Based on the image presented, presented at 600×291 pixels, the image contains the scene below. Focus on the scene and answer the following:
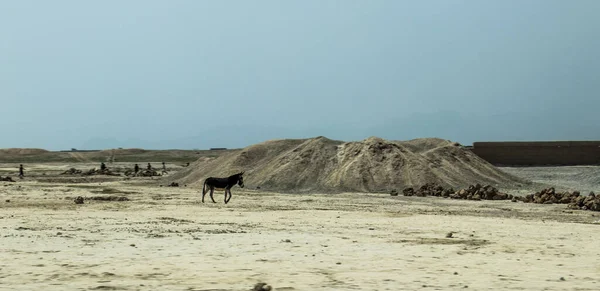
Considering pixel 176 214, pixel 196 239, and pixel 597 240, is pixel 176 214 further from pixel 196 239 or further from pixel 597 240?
pixel 597 240

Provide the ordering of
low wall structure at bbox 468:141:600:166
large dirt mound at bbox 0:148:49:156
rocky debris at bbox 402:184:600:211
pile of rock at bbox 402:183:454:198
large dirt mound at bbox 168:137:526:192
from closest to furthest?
rocky debris at bbox 402:184:600:211 < pile of rock at bbox 402:183:454:198 < large dirt mound at bbox 168:137:526:192 < low wall structure at bbox 468:141:600:166 < large dirt mound at bbox 0:148:49:156

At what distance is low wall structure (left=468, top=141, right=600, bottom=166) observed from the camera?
56062 millimetres

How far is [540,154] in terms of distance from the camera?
5675 cm

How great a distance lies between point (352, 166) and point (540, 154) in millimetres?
24839

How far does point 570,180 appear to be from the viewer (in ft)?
146

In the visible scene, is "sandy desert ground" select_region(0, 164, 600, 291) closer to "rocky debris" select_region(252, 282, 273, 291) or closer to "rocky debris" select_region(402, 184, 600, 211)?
"rocky debris" select_region(252, 282, 273, 291)

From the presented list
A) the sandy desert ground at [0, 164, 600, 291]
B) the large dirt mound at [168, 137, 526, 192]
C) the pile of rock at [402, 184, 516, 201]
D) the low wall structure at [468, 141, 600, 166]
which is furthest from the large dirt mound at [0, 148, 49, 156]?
the sandy desert ground at [0, 164, 600, 291]

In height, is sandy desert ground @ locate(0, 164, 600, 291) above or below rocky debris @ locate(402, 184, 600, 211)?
below

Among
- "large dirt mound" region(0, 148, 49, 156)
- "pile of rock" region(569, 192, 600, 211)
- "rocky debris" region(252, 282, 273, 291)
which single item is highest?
"large dirt mound" region(0, 148, 49, 156)

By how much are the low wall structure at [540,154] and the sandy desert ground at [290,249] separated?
106 feet

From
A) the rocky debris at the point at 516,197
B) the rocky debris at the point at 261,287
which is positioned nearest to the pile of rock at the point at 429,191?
the rocky debris at the point at 516,197

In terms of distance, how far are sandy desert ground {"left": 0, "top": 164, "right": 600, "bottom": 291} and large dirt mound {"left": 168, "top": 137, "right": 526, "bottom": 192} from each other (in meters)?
12.1

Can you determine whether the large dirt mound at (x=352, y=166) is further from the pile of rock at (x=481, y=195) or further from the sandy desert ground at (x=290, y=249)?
the sandy desert ground at (x=290, y=249)

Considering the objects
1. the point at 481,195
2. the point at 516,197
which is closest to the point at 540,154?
the point at 481,195
